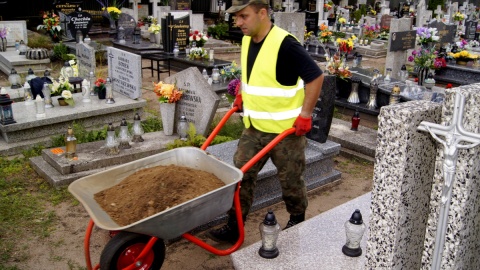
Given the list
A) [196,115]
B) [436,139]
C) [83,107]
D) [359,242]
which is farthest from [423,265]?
[83,107]

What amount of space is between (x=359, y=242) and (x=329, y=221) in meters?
0.57

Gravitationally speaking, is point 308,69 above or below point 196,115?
above

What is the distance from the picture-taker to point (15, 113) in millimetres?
6836

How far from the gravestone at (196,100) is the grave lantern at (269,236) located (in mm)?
2789

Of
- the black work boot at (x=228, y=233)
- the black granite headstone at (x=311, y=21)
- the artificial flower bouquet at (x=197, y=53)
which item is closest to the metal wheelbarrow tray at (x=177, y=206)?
the black work boot at (x=228, y=233)

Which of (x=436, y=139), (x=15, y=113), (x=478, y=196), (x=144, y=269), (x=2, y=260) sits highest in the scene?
(x=436, y=139)

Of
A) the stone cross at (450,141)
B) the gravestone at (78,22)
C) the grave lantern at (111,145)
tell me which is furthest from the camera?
the gravestone at (78,22)

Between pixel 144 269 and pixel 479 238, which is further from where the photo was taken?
pixel 144 269

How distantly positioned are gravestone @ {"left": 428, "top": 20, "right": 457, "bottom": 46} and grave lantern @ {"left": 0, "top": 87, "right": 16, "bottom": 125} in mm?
11162

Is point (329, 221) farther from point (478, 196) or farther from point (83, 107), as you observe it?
point (83, 107)

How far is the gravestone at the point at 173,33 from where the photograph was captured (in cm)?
1246

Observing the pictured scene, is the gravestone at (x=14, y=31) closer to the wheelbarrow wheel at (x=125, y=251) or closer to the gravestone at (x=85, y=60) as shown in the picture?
the gravestone at (x=85, y=60)

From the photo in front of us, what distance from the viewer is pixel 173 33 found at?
1247 centimetres

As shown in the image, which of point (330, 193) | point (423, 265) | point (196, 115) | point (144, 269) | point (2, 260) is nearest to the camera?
point (423, 265)
